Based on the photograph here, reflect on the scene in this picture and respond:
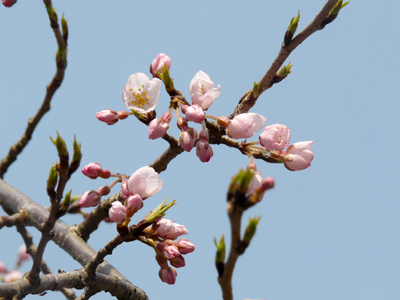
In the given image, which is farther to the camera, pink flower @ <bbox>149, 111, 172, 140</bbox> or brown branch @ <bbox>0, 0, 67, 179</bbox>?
brown branch @ <bbox>0, 0, 67, 179</bbox>

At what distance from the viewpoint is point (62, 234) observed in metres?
2.56

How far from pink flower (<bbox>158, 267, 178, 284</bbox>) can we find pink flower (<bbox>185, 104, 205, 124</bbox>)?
0.73m

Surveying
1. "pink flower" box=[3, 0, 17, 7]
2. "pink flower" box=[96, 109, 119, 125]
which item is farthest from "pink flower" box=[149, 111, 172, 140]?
"pink flower" box=[3, 0, 17, 7]

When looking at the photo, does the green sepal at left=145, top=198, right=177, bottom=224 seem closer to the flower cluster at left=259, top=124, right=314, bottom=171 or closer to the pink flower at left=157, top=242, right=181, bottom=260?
the pink flower at left=157, top=242, right=181, bottom=260

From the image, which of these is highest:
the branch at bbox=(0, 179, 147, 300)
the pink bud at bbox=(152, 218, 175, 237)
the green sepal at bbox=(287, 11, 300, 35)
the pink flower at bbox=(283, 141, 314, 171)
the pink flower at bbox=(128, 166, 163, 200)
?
the green sepal at bbox=(287, 11, 300, 35)

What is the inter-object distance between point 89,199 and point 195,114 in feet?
2.35

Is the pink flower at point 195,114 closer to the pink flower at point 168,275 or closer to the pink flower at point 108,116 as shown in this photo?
the pink flower at point 108,116

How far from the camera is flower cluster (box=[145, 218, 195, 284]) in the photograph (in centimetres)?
171

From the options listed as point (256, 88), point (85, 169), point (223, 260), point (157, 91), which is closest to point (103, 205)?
point (85, 169)

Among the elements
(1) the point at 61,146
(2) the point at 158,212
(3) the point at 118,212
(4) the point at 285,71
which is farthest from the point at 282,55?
(1) the point at 61,146

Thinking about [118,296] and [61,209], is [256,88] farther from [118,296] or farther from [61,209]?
[118,296]

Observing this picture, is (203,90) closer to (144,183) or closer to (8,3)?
(144,183)

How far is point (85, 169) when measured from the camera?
6.42ft

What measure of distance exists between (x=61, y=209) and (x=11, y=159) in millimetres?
2100
